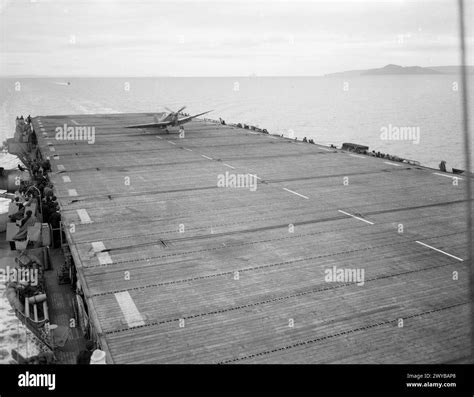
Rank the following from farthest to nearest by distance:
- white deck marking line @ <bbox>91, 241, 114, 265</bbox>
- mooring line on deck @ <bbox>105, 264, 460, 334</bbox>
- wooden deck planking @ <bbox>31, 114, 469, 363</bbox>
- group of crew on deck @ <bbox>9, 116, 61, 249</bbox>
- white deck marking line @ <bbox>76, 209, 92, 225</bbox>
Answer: group of crew on deck @ <bbox>9, 116, 61, 249</bbox> → white deck marking line @ <bbox>76, 209, 92, 225</bbox> → white deck marking line @ <bbox>91, 241, 114, 265</bbox> → mooring line on deck @ <bbox>105, 264, 460, 334</bbox> → wooden deck planking @ <bbox>31, 114, 469, 363</bbox>

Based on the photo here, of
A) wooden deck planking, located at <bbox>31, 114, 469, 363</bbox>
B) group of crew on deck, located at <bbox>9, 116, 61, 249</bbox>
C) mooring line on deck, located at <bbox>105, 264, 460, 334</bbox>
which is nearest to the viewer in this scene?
wooden deck planking, located at <bbox>31, 114, 469, 363</bbox>

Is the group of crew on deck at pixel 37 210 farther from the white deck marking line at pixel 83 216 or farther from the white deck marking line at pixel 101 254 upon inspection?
the white deck marking line at pixel 101 254

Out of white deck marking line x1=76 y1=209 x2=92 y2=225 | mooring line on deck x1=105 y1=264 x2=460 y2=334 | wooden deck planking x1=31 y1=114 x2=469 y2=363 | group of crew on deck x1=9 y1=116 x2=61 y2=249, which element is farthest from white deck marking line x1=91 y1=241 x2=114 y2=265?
group of crew on deck x1=9 y1=116 x2=61 y2=249

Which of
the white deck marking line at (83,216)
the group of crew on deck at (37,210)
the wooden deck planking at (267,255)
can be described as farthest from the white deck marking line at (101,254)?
the group of crew on deck at (37,210)

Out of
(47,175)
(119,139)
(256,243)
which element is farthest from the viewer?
(119,139)

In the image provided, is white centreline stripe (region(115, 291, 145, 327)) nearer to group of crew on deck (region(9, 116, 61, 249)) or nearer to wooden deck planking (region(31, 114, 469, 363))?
wooden deck planking (region(31, 114, 469, 363))

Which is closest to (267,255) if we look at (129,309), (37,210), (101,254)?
(129,309)
